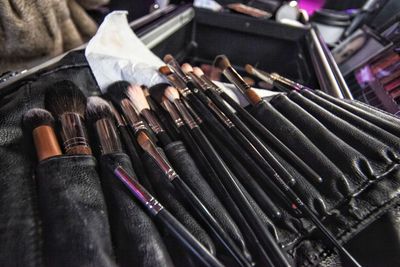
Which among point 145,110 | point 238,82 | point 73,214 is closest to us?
point 73,214

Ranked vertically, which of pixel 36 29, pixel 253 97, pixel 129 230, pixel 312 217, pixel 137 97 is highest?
pixel 36 29

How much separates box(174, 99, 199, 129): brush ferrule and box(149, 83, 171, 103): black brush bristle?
5 cm

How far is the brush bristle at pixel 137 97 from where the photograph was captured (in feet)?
1.67

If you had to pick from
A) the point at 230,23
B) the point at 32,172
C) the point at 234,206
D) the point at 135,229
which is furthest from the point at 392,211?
the point at 230,23

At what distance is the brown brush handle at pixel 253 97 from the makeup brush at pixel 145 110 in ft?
0.64

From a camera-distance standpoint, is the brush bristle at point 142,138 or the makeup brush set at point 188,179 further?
the brush bristle at point 142,138

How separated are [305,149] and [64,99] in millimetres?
411

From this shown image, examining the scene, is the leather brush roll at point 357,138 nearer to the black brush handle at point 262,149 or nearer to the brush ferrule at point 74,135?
the black brush handle at point 262,149

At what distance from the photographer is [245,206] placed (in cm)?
34

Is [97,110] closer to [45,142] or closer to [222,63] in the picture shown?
[45,142]

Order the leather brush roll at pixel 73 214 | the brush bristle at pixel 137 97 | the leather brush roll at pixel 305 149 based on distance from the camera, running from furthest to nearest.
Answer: the brush bristle at pixel 137 97, the leather brush roll at pixel 305 149, the leather brush roll at pixel 73 214

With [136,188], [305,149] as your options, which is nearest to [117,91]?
[136,188]

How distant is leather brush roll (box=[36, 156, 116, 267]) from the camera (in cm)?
27

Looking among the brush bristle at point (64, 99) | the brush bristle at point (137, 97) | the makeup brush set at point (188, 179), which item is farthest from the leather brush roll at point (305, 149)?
the brush bristle at point (64, 99)
